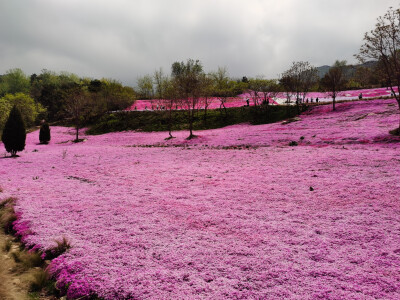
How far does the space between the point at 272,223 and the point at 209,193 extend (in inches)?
146

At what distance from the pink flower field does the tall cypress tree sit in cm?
890

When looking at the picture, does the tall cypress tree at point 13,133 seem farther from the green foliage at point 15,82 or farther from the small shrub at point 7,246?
the green foliage at point 15,82

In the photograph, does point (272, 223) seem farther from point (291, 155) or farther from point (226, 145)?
point (226, 145)

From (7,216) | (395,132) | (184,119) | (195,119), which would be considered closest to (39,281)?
(7,216)

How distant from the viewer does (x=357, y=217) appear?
744 centimetres

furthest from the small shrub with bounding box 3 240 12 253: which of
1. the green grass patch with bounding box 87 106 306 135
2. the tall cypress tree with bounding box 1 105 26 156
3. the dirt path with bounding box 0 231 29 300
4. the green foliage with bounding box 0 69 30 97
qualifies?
the green foliage with bounding box 0 69 30 97

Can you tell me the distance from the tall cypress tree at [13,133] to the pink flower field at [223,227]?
8901 millimetres

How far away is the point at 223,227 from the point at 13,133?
2469 cm

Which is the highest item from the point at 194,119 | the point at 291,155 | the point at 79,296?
the point at 194,119

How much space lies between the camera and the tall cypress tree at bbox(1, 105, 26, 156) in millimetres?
22766

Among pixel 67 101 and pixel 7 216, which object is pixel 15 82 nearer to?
pixel 67 101

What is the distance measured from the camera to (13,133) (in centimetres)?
2288

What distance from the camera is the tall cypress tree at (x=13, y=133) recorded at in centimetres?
2277

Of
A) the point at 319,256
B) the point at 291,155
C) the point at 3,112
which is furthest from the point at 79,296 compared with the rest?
the point at 3,112
